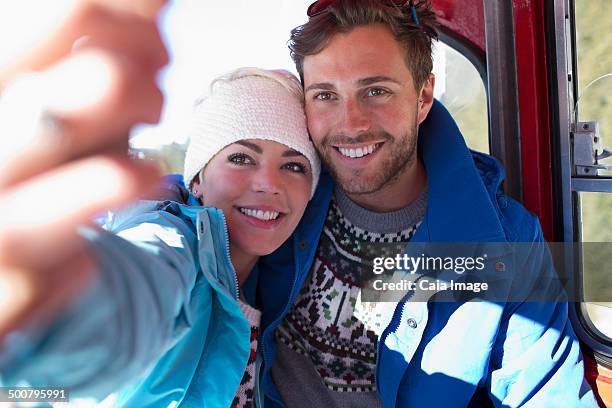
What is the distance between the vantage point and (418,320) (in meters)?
1.93

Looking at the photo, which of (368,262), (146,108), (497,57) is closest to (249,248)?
(368,262)

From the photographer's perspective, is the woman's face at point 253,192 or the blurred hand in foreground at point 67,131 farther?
the woman's face at point 253,192

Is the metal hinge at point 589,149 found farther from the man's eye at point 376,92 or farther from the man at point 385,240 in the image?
the man's eye at point 376,92

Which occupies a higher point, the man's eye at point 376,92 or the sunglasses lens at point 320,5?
the sunglasses lens at point 320,5

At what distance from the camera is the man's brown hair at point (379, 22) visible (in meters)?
2.07

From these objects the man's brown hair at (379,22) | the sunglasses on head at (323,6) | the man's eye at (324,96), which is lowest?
the man's eye at (324,96)

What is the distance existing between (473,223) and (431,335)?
42cm

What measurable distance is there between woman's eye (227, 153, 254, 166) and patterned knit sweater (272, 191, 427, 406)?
48cm

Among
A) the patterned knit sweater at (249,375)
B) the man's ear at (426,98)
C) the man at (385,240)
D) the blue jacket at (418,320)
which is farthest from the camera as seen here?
the man's ear at (426,98)

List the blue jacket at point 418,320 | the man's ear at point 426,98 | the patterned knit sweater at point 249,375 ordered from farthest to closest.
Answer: the man's ear at point 426,98 → the patterned knit sweater at point 249,375 → the blue jacket at point 418,320

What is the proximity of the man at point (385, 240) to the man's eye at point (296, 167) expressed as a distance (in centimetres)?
11

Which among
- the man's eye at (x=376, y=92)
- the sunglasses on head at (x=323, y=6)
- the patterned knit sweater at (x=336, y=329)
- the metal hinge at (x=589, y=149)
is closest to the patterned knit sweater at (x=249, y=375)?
the patterned knit sweater at (x=336, y=329)

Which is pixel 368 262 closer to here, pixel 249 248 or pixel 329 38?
pixel 249 248

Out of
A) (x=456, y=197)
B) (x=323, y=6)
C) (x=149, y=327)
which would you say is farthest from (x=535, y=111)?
(x=149, y=327)
